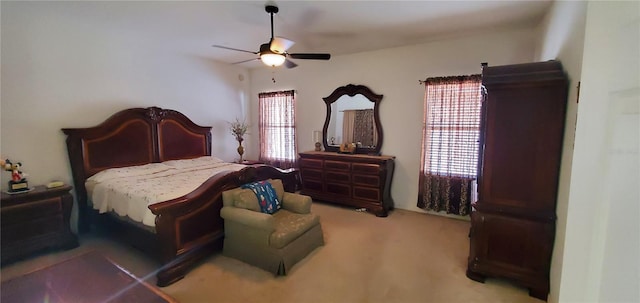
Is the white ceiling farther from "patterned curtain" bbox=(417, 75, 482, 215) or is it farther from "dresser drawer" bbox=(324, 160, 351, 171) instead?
"dresser drawer" bbox=(324, 160, 351, 171)

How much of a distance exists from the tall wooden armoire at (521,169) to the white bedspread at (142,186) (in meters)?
2.90

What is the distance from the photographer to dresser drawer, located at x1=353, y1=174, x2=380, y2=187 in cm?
403

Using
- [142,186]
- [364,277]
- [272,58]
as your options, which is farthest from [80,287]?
[272,58]

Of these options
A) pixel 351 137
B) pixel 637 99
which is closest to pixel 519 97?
pixel 637 99

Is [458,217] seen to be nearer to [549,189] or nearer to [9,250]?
[549,189]

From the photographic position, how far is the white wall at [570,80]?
5.82 feet

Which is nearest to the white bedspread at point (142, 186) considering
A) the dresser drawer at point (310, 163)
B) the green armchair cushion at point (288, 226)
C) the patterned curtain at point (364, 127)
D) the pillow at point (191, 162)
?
the pillow at point (191, 162)

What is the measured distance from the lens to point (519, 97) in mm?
2109

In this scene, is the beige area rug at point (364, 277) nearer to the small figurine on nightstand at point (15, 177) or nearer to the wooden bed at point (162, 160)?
the wooden bed at point (162, 160)

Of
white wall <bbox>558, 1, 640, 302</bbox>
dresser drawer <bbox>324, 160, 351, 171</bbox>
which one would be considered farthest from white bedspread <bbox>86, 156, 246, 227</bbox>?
white wall <bbox>558, 1, 640, 302</bbox>

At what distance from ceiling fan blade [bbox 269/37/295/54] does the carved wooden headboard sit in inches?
98.0

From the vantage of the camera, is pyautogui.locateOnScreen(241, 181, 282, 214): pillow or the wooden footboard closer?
the wooden footboard

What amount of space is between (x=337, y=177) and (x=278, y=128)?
179cm

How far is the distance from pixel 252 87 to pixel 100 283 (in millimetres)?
4745
